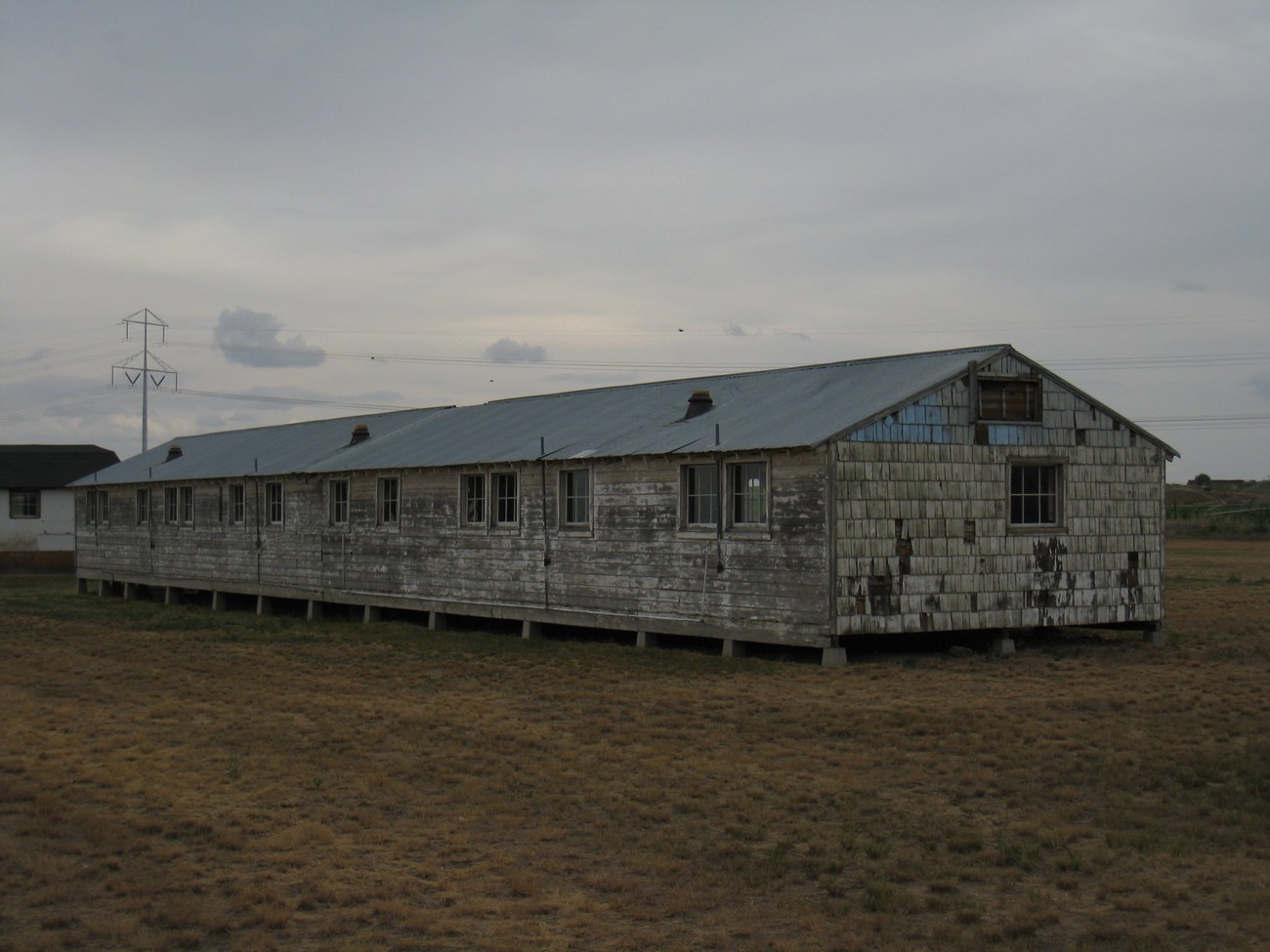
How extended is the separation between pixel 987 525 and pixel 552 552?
708 cm

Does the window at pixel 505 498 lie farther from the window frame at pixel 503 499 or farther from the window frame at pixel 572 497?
the window frame at pixel 572 497

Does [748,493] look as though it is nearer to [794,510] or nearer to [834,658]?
[794,510]

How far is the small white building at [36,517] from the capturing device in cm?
4981

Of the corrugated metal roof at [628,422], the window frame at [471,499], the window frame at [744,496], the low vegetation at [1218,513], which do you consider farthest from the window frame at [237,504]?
the low vegetation at [1218,513]


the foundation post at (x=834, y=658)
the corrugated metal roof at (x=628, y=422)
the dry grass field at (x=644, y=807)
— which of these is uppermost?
the corrugated metal roof at (x=628, y=422)

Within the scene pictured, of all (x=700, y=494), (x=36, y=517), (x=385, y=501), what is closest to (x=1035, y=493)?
(x=700, y=494)

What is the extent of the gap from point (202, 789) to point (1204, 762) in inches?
330

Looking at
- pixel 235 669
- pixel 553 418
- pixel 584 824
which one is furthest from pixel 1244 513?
pixel 584 824

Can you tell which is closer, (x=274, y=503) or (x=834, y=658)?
(x=834, y=658)

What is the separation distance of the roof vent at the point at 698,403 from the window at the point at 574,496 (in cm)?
202

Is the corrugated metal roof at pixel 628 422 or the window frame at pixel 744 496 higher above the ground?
the corrugated metal roof at pixel 628 422

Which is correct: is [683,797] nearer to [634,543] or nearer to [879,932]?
[879,932]

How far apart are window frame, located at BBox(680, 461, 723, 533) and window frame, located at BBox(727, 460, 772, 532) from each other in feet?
0.95

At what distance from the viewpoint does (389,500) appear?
26828 mm
